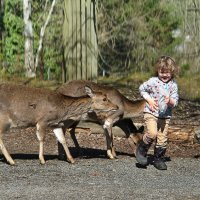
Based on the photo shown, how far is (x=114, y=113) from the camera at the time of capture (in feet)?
44.3

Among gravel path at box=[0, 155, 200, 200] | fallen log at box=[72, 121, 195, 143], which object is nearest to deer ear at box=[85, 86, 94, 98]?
gravel path at box=[0, 155, 200, 200]

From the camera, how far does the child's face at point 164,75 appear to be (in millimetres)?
11569

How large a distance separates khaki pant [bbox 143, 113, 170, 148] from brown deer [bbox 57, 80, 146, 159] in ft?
4.57

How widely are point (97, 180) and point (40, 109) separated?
2225mm

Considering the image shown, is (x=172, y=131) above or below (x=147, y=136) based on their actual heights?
below

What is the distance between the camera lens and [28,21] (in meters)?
30.5

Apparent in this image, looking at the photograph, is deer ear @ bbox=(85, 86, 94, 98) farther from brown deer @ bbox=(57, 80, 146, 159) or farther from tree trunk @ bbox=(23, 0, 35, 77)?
tree trunk @ bbox=(23, 0, 35, 77)

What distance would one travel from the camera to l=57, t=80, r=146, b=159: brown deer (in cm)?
1340

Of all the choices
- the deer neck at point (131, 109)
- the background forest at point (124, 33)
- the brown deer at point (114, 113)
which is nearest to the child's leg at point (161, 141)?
the brown deer at point (114, 113)

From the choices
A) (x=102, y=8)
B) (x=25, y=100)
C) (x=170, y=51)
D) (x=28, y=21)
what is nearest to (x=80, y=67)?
(x=25, y=100)

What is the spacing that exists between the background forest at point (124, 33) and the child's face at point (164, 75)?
2016 cm

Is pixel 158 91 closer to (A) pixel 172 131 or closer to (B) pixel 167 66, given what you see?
(B) pixel 167 66

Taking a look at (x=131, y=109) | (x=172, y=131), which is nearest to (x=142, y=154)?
(x=131, y=109)

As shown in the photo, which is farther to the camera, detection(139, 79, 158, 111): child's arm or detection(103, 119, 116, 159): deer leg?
detection(103, 119, 116, 159): deer leg
